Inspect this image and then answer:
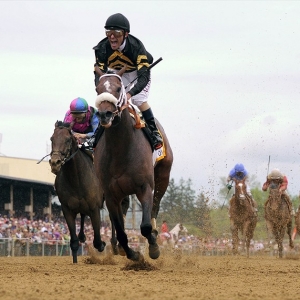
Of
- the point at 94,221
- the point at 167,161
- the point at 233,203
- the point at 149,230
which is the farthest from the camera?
the point at 233,203

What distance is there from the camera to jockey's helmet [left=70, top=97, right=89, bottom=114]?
1436cm

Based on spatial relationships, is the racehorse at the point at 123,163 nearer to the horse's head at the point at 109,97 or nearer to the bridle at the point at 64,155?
the horse's head at the point at 109,97

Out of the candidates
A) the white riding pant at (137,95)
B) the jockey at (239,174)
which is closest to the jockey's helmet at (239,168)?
the jockey at (239,174)

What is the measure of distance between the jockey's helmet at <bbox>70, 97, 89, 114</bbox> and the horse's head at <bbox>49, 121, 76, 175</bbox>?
1.72 ft

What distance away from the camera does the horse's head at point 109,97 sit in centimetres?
936

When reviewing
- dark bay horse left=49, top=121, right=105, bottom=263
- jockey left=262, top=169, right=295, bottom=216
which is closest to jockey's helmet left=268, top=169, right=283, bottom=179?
jockey left=262, top=169, right=295, bottom=216

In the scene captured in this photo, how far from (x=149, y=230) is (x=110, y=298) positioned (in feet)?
11.2

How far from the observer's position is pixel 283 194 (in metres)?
20.6

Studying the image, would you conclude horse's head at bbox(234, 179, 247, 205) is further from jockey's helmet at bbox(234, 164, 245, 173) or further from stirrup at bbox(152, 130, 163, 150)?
stirrup at bbox(152, 130, 163, 150)

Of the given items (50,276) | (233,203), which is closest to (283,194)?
(233,203)

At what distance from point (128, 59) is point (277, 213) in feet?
34.3

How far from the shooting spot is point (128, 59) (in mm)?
11102

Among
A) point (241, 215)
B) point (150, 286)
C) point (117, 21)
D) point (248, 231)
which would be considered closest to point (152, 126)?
point (117, 21)

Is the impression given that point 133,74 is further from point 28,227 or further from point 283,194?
point 28,227
